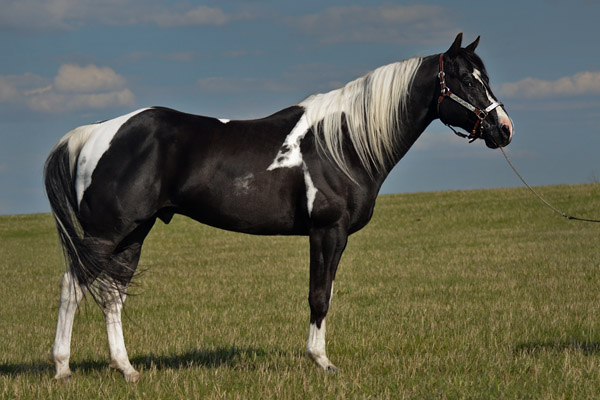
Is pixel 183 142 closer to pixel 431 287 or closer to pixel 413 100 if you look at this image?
pixel 413 100

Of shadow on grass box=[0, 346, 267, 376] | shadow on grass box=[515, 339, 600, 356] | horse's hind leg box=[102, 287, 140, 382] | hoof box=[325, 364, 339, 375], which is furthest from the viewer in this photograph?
shadow on grass box=[515, 339, 600, 356]

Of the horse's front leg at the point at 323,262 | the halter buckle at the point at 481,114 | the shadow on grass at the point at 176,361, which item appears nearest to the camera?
the horse's front leg at the point at 323,262

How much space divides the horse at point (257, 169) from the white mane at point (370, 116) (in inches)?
0.4

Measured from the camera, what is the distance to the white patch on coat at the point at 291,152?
6.27m

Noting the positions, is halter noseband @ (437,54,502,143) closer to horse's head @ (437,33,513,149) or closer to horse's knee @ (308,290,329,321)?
horse's head @ (437,33,513,149)

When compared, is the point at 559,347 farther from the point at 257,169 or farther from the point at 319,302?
the point at 257,169

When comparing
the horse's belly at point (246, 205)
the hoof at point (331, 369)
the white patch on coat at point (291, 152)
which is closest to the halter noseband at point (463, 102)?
the white patch on coat at point (291, 152)

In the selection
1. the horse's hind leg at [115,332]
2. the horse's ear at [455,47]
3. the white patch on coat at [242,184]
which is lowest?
the horse's hind leg at [115,332]

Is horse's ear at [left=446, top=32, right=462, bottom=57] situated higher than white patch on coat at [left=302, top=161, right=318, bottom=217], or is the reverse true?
horse's ear at [left=446, top=32, right=462, bottom=57]

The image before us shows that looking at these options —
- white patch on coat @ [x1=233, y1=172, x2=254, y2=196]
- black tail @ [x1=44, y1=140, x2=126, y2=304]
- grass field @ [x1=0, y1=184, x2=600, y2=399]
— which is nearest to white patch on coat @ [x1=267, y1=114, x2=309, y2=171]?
white patch on coat @ [x1=233, y1=172, x2=254, y2=196]

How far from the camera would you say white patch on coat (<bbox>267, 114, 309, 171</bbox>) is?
20.6 feet

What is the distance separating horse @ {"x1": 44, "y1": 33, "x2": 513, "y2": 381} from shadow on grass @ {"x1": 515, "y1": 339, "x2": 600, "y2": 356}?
2.46 metres

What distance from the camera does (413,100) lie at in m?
6.58

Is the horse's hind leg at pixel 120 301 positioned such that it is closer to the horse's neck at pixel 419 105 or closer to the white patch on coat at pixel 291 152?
the white patch on coat at pixel 291 152
